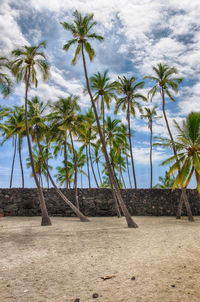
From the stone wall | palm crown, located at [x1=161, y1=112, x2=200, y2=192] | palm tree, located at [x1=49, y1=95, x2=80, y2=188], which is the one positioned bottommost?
the stone wall

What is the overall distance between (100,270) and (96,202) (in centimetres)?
1492

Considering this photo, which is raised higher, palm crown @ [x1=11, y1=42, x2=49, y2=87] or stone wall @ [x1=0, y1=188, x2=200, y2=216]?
palm crown @ [x1=11, y1=42, x2=49, y2=87]

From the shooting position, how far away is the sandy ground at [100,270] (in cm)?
388

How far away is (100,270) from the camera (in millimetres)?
5195

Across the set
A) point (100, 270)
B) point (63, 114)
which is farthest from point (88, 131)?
point (100, 270)

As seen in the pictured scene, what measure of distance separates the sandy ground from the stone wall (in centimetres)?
1072

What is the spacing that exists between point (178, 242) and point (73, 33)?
45.3 ft

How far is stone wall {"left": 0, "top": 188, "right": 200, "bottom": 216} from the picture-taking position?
60.8 feet

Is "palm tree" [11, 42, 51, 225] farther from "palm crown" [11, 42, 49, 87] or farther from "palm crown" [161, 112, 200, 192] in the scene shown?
"palm crown" [161, 112, 200, 192]

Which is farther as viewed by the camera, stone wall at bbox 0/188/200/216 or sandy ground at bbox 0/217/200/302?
stone wall at bbox 0/188/200/216

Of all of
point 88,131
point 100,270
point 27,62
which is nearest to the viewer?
point 100,270

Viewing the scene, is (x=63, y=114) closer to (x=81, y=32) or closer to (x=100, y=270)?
(x=81, y=32)

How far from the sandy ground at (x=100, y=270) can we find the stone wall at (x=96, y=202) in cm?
1072

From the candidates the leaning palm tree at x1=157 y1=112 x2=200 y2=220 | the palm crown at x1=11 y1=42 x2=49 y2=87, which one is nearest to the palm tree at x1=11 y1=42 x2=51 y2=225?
the palm crown at x1=11 y1=42 x2=49 y2=87
